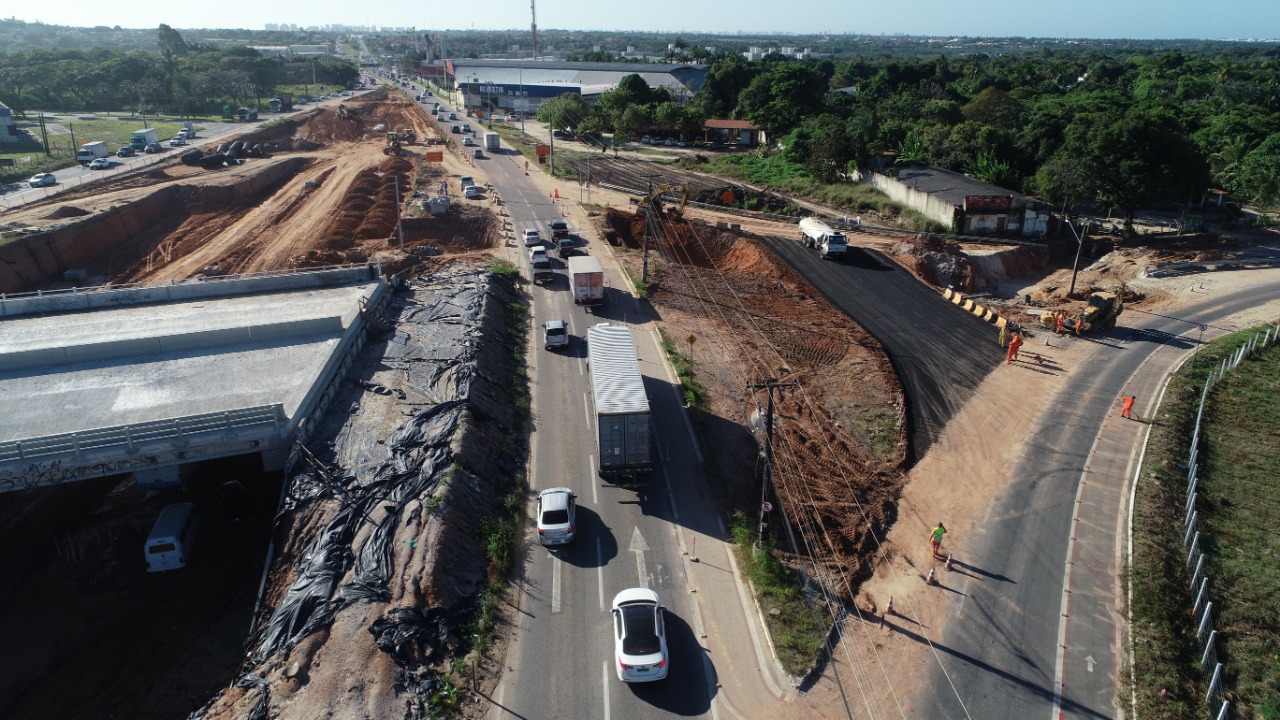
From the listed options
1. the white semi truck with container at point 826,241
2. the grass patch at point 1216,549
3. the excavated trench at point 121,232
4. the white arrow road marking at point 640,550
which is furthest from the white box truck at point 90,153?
the grass patch at point 1216,549

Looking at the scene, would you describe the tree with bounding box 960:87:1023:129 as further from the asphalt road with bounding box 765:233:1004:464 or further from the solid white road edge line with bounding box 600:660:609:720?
the solid white road edge line with bounding box 600:660:609:720

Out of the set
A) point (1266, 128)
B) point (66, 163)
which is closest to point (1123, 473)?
point (1266, 128)

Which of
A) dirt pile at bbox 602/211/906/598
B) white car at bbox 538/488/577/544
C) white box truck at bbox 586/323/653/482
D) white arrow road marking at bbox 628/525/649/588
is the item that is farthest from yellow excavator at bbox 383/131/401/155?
white arrow road marking at bbox 628/525/649/588

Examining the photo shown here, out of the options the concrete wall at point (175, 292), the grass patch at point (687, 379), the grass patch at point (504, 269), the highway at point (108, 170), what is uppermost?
the highway at point (108, 170)

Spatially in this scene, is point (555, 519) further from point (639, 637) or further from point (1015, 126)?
point (1015, 126)

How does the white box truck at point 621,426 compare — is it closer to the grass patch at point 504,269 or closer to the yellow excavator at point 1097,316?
the grass patch at point 504,269

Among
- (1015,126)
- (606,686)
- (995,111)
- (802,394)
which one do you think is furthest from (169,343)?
(995,111)
